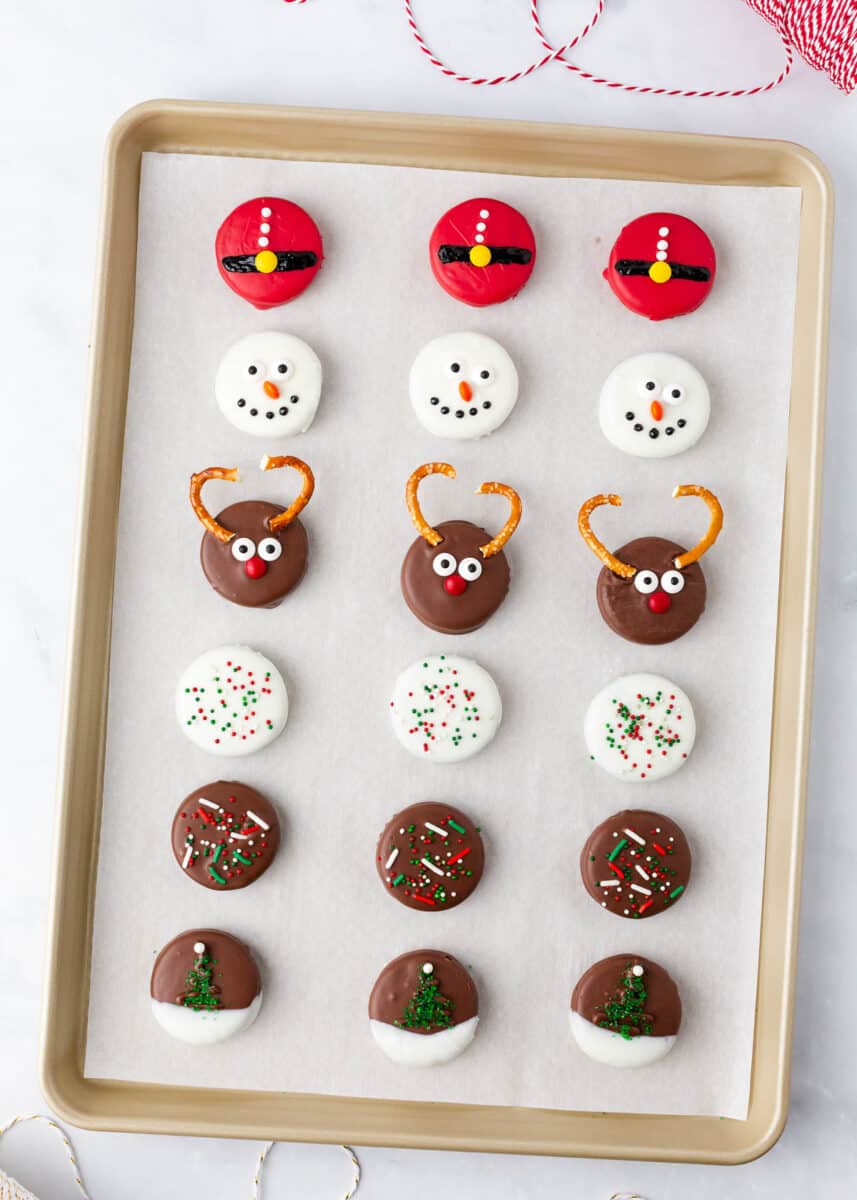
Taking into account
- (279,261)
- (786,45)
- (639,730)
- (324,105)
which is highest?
(786,45)

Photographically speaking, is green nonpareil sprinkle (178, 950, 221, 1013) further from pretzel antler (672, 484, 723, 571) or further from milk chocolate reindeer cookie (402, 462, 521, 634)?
pretzel antler (672, 484, 723, 571)

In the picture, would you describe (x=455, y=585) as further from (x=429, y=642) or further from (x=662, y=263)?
(x=662, y=263)

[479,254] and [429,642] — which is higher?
[479,254]

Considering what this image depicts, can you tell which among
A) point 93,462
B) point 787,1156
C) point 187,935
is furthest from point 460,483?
point 787,1156

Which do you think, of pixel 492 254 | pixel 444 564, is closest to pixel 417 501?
pixel 444 564

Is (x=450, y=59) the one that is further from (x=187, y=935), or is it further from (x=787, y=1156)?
(x=787, y=1156)
